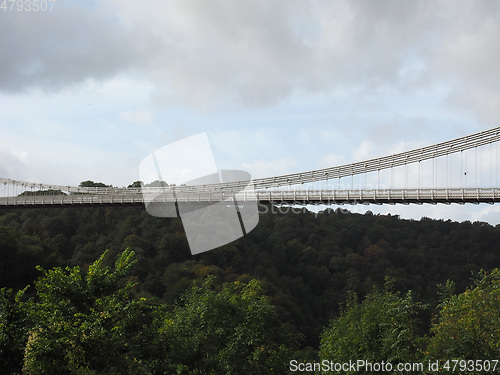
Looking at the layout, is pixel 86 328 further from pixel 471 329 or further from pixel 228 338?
pixel 471 329

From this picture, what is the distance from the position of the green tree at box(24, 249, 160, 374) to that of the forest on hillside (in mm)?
25

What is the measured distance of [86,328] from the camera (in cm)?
936

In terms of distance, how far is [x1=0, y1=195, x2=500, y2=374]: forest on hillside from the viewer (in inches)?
404

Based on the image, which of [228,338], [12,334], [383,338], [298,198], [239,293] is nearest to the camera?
[12,334]

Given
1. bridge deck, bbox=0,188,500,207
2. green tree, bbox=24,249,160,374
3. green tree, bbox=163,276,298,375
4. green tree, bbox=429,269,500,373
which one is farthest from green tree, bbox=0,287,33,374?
bridge deck, bbox=0,188,500,207

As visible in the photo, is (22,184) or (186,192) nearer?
(186,192)

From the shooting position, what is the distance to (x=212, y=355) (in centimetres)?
1339

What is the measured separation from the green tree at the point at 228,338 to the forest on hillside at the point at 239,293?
0.04m

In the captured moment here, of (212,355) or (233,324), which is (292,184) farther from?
(212,355)

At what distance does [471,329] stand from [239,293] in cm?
876

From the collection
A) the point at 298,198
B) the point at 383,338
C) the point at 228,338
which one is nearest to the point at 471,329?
the point at 383,338

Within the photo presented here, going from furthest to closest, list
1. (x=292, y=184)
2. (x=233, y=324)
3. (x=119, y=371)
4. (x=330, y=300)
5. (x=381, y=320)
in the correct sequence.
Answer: (x=330, y=300) < (x=292, y=184) < (x=233, y=324) < (x=381, y=320) < (x=119, y=371)

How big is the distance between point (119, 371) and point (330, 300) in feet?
119

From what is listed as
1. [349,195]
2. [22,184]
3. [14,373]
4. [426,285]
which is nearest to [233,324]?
[14,373]
